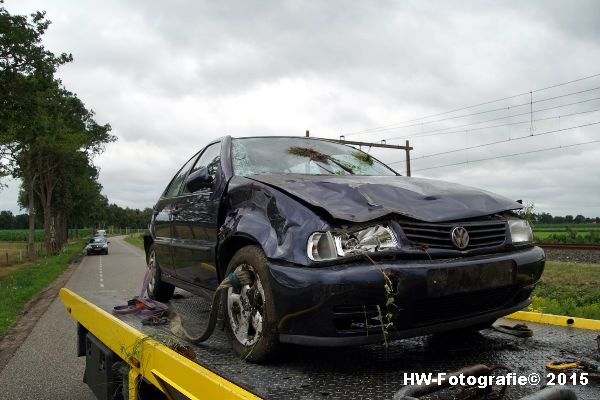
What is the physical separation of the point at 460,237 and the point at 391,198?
38cm

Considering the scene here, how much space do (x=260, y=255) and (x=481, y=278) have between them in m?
1.09

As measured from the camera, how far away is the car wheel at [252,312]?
8.32ft

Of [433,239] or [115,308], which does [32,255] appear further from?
[433,239]

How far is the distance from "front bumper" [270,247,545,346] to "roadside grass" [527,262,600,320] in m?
4.35

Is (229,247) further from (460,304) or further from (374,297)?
(460,304)

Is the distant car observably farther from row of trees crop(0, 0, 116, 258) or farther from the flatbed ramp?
the flatbed ramp

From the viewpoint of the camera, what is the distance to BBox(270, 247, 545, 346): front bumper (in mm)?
A: 2297

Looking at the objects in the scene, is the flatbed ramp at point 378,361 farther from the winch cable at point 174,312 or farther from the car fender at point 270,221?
the car fender at point 270,221

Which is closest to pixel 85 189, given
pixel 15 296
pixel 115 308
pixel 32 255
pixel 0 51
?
pixel 32 255

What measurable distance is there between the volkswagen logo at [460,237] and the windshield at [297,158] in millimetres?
1243

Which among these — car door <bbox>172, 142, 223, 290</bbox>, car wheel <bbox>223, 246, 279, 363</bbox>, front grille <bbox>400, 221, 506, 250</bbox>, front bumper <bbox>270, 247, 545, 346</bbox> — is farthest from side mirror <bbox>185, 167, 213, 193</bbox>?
front grille <bbox>400, 221, 506, 250</bbox>

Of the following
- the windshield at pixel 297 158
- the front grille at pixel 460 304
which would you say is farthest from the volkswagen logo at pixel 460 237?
the windshield at pixel 297 158

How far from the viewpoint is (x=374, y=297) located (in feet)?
7.54

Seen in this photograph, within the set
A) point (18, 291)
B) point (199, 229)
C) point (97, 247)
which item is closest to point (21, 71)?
point (18, 291)
